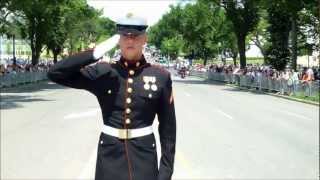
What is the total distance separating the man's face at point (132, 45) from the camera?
425 cm

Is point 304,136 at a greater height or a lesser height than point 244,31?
lesser

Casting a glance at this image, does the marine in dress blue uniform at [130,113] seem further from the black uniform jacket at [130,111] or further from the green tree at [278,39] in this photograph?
the green tree at [278,39]

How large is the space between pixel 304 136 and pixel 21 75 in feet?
122

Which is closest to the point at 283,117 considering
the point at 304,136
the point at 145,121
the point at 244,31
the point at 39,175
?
the point at 304,136

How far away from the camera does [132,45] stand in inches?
169

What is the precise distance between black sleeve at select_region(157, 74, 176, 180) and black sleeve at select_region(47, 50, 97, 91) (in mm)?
515

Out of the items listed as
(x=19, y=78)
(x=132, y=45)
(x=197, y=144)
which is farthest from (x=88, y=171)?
(x=19, y=78)

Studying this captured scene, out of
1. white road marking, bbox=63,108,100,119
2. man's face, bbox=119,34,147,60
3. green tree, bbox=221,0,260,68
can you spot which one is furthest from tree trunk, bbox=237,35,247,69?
man's face, bbox=119,34,147,60

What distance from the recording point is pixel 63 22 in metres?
73.0

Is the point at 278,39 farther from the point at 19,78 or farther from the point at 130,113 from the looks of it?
the point at 130,113

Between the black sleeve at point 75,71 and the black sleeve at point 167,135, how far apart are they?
0.51 meters

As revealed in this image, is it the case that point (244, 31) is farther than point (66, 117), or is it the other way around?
point (244, 31)

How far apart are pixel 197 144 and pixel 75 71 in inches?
383

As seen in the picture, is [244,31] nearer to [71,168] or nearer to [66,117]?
[66,117]
